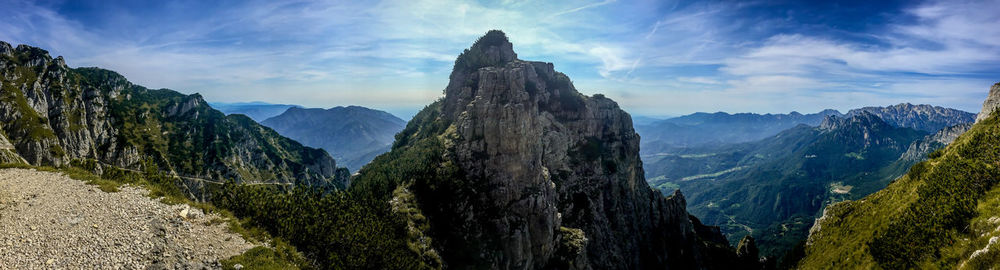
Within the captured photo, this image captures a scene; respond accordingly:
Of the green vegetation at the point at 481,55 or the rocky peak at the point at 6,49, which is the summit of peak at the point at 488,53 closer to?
the green vegetation at the point at 481,55

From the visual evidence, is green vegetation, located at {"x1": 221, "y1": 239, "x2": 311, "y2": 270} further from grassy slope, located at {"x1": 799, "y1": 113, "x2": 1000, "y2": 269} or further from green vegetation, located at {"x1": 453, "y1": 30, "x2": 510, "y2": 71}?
green vegetation, located at {"x1": 453, "y1": 30, "x2": 510, "y2": 71}

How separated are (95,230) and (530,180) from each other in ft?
229

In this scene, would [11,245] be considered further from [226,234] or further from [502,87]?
[502,87]

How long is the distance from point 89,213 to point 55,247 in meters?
6.17

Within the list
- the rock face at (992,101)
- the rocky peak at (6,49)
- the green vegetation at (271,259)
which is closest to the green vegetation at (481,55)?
the green vegetation at (271,259)

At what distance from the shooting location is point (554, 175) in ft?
388

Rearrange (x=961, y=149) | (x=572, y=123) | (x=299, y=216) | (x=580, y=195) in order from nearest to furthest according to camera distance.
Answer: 1. (x=299, y=216)
2. (x=961, y=149)
3. (x=580, y=195)
4. (x=572, y=123)

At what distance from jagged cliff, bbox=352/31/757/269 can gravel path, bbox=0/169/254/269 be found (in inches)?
1487

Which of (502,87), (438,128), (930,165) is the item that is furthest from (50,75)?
(930,165)

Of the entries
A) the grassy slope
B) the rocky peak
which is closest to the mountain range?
the grassy slope

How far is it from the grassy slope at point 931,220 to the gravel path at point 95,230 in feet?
324

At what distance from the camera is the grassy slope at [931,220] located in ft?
228

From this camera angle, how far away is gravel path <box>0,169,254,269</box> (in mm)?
30469

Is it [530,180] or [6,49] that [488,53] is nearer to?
[530,180]
